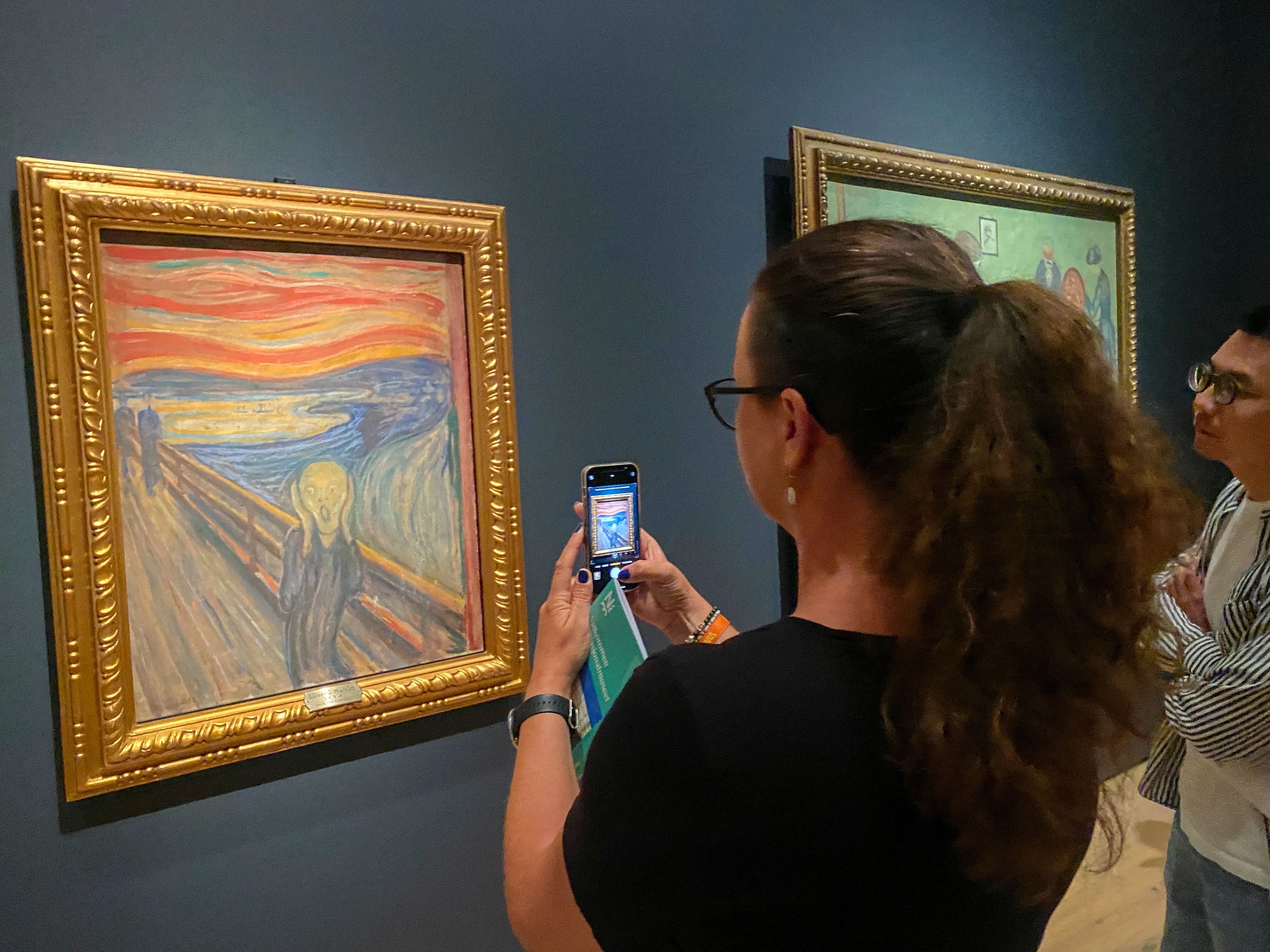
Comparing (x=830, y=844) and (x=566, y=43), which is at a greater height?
(x=566, y=43)

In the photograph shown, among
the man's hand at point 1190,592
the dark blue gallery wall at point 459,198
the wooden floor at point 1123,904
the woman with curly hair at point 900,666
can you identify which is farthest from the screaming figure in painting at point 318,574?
the wooden floor at point 1123,904

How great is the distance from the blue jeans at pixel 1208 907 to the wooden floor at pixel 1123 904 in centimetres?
39

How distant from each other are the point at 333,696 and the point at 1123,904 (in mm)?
2112

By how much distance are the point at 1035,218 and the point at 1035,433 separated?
1.99 metres

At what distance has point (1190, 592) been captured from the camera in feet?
4.91

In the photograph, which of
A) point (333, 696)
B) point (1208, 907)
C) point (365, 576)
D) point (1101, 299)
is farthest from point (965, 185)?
point (333, 696)

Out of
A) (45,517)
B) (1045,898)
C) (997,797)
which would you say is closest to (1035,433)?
(997,797)

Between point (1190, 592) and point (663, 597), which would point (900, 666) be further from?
point (1190, 592)

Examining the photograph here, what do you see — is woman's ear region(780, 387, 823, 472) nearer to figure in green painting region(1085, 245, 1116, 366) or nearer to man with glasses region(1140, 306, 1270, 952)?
man with glasses region(1140, 306, 1270, 952)

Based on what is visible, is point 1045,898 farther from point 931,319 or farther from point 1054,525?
point 931,319

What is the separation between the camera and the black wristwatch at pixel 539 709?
0.89m

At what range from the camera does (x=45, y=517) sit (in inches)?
43.3

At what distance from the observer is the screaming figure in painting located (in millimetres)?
1273

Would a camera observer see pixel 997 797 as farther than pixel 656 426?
No
